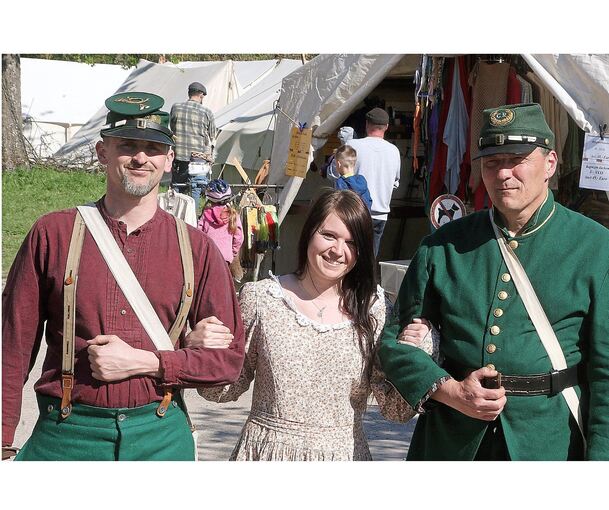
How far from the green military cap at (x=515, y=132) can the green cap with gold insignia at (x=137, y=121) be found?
3.36 ft

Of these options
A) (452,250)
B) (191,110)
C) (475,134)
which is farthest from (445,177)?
(452,250)

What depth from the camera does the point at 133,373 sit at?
2971 mm

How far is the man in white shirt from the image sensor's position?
956 cm

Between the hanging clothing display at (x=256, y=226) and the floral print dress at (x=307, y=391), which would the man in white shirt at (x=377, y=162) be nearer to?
the hanging clothing display at (x=256, y=226)

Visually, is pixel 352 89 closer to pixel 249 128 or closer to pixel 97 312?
pixel 249 128

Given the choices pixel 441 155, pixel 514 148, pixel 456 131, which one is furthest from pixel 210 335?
pixel 441 155

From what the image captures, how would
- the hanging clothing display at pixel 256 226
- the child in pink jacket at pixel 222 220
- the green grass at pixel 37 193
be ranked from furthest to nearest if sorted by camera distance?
the green grass at pixel 37 193, the hanging clothing display at pixel 256 226, the child in pink jacket at pixel 222 220

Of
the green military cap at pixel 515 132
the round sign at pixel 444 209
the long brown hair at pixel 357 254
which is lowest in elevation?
the long brown hair at pixel 357 254

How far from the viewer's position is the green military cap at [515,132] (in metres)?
3.04

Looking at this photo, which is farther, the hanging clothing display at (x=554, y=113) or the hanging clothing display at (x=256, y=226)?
the hanging clothing display at (x=256, y=226)

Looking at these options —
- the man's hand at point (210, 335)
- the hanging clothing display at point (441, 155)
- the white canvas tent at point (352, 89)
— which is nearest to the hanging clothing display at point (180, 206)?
the white canvas tent at point (352, 89)

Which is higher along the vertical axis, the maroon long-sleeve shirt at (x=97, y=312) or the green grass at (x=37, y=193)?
the green grass at (x=37, y=193)

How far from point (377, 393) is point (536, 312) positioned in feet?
1.98

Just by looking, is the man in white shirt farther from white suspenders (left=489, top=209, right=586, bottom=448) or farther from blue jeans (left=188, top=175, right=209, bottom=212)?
white suspenders (left=489, top=209, right=586, bottom=448)
